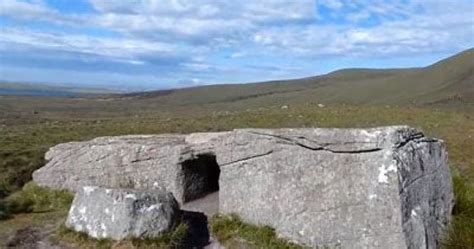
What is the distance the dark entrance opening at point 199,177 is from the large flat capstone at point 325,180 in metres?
0.03

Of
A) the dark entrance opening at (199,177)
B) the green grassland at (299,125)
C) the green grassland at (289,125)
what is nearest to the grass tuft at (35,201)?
the green grassland at (299,125)

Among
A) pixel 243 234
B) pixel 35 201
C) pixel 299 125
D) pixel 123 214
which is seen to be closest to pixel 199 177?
pixel 243 234

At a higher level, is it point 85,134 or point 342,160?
point 342,160

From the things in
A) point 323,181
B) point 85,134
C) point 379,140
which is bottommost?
point 85,134

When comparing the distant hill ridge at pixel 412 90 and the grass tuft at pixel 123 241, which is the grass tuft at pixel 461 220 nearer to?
the grass tuft at pixel 123 241

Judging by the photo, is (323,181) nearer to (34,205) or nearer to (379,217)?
(379,217)

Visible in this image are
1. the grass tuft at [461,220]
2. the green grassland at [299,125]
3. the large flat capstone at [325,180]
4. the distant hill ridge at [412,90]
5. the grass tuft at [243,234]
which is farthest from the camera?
the distant hill ridge at [412,90]

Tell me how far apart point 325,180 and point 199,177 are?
335 cm

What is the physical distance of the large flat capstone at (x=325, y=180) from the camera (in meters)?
11.2

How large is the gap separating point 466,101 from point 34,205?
2546 inches

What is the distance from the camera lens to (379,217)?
11.1 meters

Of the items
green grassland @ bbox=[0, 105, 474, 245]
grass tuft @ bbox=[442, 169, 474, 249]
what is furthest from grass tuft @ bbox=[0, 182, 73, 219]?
grass tuft @ bbox=[442, 169, 474, 249]

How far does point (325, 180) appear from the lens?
11781 millimetres

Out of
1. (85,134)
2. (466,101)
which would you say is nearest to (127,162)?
(85,134)
